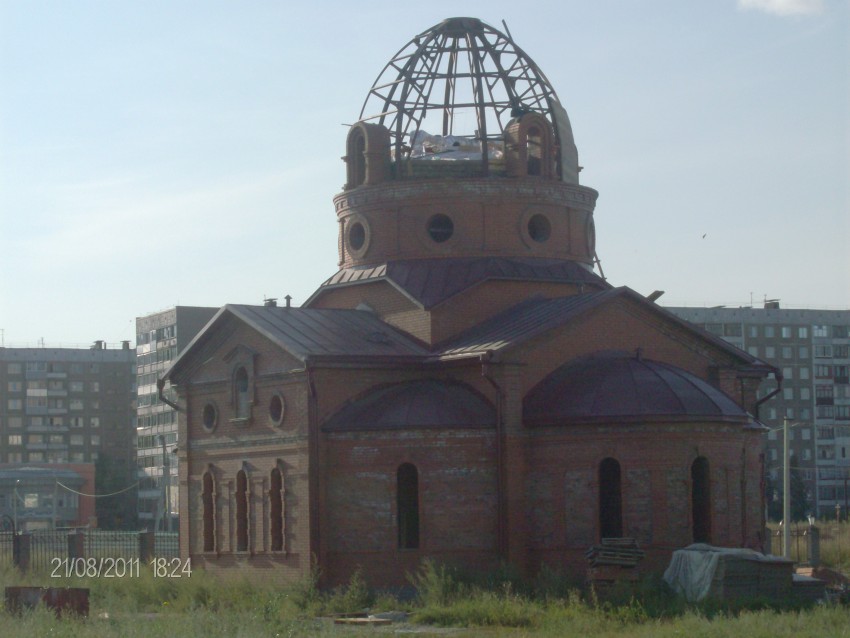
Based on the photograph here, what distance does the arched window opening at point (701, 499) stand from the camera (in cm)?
2802

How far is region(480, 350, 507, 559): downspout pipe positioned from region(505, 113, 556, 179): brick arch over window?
5579 mm

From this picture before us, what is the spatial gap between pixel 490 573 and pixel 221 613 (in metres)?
5.71

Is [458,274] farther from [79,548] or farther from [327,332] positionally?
[79,548]

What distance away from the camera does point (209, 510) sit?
32.5 meters

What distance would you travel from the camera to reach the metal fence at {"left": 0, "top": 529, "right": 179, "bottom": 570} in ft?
117

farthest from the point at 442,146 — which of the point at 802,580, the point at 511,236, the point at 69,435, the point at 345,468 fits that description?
the point at 69,435

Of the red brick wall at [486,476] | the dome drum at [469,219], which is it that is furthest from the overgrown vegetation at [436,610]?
the dome drum at [469,219]

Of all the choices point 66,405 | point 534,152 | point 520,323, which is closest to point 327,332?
point 520,323

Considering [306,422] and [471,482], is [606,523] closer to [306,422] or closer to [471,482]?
[471,482]

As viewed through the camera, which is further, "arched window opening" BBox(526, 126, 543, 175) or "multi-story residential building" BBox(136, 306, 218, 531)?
"multi-story residential building" BBox(136, 306, 218, 531)

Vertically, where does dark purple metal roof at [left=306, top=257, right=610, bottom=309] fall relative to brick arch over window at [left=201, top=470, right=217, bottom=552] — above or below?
above

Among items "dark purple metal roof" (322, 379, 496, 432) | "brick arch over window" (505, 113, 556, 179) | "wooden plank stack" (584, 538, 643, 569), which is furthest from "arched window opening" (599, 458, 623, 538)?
"brick arch over window" (505, 113, 556, 179)

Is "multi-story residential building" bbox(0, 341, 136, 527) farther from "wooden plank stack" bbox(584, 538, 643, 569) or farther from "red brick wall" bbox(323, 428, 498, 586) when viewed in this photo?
"wooden plank stack" bbox(584, 538, 643, 569)

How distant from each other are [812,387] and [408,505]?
54834mm
